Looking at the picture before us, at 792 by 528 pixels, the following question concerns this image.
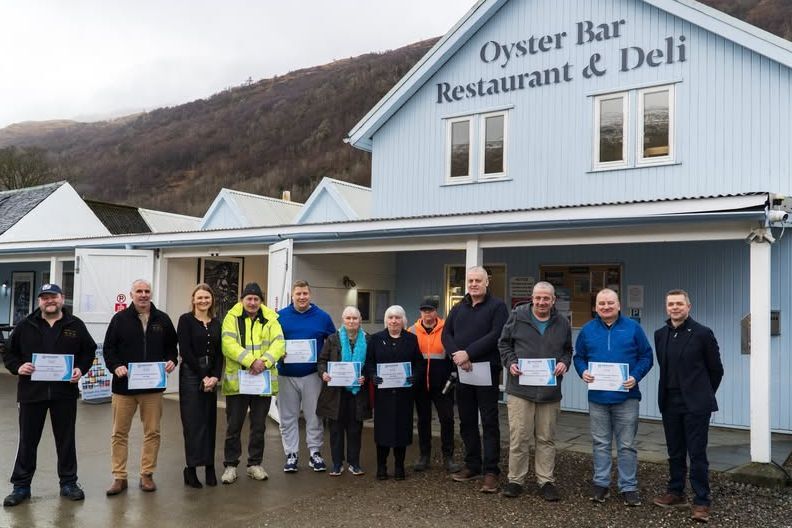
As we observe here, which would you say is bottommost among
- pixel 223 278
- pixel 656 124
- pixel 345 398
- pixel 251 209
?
pixel 345 398

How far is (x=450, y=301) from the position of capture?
1158 centimetres

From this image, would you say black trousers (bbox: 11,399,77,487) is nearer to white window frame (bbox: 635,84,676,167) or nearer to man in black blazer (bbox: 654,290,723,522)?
man in black blazer (bbox: 654,290,723,522)

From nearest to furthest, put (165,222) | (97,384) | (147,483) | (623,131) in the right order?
(147,483) < (623,131) < (97,384) < (165,222)

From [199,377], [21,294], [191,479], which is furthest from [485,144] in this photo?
[21,294]

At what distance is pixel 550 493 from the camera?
19.3ft

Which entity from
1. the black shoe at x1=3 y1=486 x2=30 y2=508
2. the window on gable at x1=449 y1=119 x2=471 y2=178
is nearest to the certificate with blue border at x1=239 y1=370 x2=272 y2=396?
the black shoe at x1=3 y1=486 x2=30 y2=508

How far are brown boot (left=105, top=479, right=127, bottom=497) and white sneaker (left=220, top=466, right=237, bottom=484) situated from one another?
820 mm

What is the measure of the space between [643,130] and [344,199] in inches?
320

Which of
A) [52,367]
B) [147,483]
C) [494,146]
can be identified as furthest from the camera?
[494,146]

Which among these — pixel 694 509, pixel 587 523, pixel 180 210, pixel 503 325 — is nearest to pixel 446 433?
pixel 503 325

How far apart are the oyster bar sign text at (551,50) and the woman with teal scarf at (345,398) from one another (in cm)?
607

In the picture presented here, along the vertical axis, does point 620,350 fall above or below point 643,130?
below

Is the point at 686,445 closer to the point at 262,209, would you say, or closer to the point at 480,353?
the point at 480,353

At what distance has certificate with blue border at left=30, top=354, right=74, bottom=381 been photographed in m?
5.60
